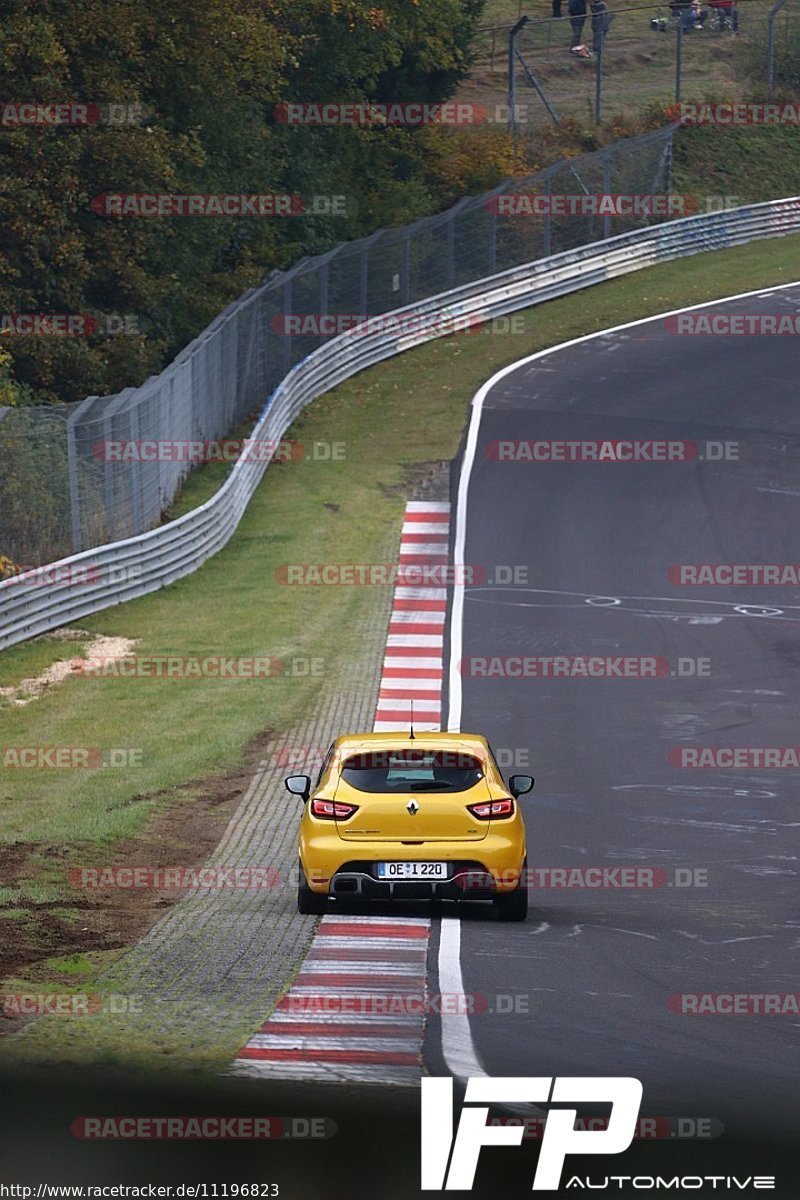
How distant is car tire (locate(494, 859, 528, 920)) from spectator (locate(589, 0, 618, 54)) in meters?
42.5

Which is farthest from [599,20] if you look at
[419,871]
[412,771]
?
[419,871]

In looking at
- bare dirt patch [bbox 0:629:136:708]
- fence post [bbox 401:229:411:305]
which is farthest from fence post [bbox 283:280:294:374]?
bare dirt patch [bbox 0:629:136:708]

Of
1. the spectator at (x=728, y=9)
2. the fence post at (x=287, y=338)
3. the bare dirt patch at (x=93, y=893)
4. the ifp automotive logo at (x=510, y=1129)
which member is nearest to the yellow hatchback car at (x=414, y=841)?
the bare dirt patch at (x=93, y=893)

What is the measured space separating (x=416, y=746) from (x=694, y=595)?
1452cm

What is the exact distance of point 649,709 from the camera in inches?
834

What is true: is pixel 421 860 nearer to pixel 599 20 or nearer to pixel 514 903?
pixel 514 903

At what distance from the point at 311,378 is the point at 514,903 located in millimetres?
28897

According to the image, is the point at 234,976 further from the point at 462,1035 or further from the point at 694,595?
the point at 694,595

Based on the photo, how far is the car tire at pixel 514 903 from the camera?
1275 cm

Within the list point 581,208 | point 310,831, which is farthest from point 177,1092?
point 581,208

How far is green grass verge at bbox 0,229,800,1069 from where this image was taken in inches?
666

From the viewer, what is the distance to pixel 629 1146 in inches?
219

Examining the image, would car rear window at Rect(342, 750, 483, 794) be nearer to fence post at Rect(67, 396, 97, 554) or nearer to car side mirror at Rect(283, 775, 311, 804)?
car side mirror at Rect(283, 775, 311, 804)

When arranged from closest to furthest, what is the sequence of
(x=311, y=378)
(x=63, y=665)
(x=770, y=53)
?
(x=63, y=665)
(x=311, y=378)
(x=770, y=53)
